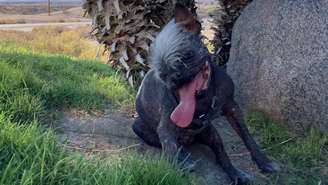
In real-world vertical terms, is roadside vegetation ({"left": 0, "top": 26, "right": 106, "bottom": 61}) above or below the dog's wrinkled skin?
below

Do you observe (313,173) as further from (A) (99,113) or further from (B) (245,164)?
(A) (99,113)

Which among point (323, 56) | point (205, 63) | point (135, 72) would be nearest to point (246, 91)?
point (323, 56)

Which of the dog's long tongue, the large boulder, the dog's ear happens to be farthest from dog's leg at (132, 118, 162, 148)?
the large boulder

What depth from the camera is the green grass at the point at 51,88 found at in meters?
4.13

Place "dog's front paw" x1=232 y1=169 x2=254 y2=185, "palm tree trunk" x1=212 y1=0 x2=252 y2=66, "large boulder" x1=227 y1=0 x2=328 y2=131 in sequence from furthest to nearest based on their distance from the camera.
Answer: "palm tree trunk" x1=212 y1=0 x2=252 y2=66, "large boulder" x1=227 y1=0 x2=328 y2=131, "dog's front paw" x1=232 y1=169 x2=254 y2=185

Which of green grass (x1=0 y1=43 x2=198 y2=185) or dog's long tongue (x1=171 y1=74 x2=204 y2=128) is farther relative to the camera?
dog's long tongue (x1=171 y1=74 x2=204 y2=128)

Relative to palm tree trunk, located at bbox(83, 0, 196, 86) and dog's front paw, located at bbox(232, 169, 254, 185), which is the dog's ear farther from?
palm tree trunk, located at bbox(83, 0, 196, 86)

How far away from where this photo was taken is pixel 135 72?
18.2 feet

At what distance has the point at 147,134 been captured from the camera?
4070 millimetres

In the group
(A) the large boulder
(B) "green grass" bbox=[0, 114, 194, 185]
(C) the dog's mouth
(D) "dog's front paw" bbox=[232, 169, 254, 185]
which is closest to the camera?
(B) "green grass" bbox=[0, 114, 194, 185]

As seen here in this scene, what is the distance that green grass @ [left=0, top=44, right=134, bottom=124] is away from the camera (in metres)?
4.13

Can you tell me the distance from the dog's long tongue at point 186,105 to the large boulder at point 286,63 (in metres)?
1.37

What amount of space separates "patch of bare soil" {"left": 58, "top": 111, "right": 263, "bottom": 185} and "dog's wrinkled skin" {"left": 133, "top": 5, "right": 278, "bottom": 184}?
9cm

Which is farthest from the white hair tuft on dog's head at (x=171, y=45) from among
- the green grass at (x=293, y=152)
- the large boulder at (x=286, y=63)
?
the large boulder at (x=286, y=63)
